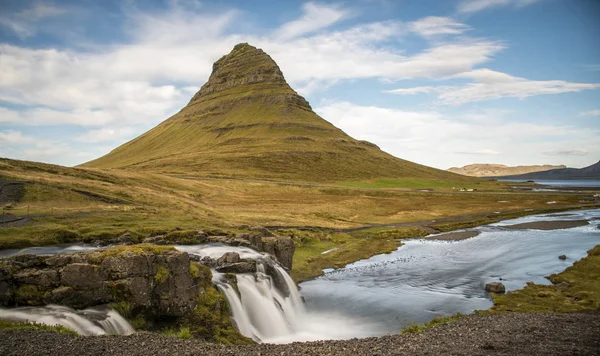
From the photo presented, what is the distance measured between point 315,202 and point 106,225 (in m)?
76.3

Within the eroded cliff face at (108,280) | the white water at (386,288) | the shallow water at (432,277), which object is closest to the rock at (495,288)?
the shallow water at (432,277)

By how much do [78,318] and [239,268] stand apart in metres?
15.9

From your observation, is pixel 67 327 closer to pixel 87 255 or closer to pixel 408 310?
pixel 87 255

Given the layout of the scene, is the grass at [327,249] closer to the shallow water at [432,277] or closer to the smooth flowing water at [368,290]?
the shallow water at [432,277]

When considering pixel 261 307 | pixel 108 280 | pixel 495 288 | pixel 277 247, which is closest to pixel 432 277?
pixel 495 288

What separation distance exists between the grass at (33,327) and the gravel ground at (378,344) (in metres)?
0.80

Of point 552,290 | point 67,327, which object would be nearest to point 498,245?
point 552,290

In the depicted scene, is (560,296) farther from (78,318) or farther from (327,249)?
(78,318)

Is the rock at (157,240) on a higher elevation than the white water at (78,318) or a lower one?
higher

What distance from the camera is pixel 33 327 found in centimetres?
2108

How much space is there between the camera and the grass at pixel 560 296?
109 ft

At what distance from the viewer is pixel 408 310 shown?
124ft

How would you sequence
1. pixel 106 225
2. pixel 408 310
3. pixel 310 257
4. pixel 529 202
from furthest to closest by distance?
pixel 529 202, pixel 310 257, pixel 106 225, pixel 408 310

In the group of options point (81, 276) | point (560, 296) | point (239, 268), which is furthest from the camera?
point (239, 268)
